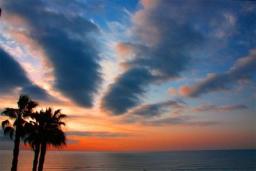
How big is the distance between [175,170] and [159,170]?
825 centimetres

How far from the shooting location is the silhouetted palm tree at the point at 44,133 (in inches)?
966

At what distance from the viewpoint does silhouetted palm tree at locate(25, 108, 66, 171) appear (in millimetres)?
24547

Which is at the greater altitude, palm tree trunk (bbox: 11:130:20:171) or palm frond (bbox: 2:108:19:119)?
palm frond (bbox: 2:108:19:119)

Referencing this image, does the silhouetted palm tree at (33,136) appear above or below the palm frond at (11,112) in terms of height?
below

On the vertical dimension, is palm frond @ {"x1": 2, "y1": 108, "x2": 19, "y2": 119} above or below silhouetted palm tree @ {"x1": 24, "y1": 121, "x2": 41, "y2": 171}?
above

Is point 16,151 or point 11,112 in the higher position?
point 11,112

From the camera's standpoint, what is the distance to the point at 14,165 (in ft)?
77.3

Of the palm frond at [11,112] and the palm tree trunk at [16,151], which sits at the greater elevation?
the palm frond at [11,112]

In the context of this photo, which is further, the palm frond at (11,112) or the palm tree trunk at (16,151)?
the palm frond at (11,112)

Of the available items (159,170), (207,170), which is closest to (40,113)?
(159,170)

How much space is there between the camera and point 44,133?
24641 millimetres

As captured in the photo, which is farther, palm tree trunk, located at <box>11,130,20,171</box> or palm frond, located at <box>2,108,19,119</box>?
palm frond, located at <box>2,108,19,119</box>

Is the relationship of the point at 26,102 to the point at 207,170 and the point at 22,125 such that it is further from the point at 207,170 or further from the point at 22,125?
the point at 207,170

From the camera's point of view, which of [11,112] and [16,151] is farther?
[11,112]
